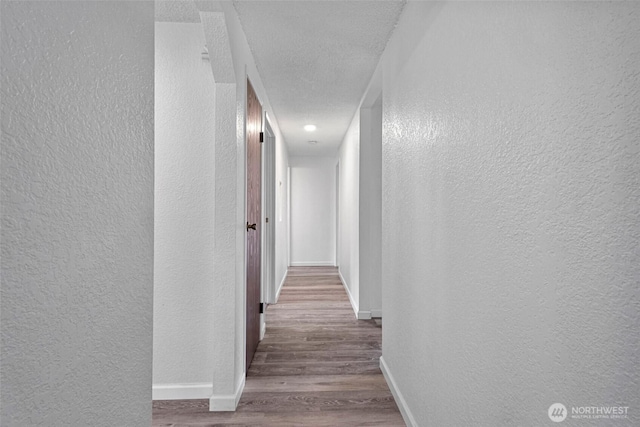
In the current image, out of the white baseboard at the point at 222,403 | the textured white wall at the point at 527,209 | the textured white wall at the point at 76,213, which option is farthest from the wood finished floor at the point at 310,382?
the textured white wall at the point at 76,213

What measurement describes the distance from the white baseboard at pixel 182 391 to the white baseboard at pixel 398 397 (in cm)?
111

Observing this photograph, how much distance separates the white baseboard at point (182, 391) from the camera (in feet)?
7.84

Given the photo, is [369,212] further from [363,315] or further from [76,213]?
[76,213]

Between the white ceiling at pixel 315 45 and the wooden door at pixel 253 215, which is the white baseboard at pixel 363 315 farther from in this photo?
the white ceiling at pixel 315 45

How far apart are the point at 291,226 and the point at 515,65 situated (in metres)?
A: 7.18

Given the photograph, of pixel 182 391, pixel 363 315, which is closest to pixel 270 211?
pixel 363 315

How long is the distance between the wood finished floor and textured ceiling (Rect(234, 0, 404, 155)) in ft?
7.38

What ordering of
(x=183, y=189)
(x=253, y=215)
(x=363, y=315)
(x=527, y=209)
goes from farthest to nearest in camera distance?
1. (x=363, y=315)
2. (x=253, y=215)
3. (x=183, y=189)
4. (x=527, y=209)

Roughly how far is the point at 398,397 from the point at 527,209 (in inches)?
66.5

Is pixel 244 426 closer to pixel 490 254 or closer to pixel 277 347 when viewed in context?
pixel 277 347

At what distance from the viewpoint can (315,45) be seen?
2701 millimetres

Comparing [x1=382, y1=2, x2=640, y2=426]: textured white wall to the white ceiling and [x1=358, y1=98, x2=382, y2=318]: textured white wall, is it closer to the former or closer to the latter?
the white ceiling

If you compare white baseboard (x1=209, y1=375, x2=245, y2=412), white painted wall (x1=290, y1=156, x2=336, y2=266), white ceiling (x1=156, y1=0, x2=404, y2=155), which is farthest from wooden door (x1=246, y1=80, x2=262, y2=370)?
white painted wall (x1=290, y1=156, x2=336, y2=266)

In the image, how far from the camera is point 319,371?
110 inches
